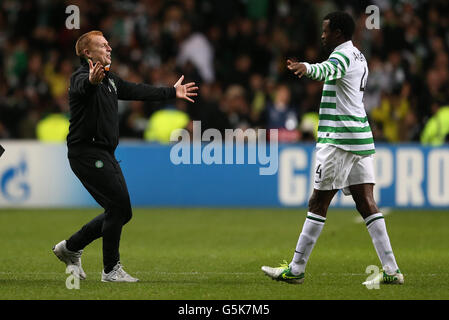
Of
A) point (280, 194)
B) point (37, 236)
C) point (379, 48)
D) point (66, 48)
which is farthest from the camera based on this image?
point (66, 48)

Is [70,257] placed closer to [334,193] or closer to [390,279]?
[334,193]

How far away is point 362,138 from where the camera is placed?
8102 mm

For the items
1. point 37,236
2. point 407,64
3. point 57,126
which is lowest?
point 37,236

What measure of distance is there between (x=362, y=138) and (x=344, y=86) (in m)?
0.46

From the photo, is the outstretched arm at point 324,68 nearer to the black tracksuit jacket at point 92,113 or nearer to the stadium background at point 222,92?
the black tracksuit jacket at point 92,113

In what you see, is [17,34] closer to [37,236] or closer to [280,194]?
[280,194]

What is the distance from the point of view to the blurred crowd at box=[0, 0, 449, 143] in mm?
17656

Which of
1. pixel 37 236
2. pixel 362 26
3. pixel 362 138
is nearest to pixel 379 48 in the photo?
pixel 362 26

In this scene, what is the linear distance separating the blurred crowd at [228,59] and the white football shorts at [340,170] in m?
9.03

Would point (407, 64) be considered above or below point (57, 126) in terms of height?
above

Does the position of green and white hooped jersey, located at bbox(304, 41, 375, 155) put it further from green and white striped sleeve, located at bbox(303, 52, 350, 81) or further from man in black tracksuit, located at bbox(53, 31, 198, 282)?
man in black tracksuit, located at bbox(53, 31, 198, 282)

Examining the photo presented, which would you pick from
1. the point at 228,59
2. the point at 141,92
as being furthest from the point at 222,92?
the point at 141,92

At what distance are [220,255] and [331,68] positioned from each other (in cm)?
342

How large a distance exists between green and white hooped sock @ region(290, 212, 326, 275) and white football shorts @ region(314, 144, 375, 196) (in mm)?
268
